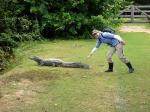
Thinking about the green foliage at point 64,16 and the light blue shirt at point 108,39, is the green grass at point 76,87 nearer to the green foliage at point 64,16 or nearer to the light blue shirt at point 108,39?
the light blue shirt at point 108,39

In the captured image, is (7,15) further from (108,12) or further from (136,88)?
(136,88)

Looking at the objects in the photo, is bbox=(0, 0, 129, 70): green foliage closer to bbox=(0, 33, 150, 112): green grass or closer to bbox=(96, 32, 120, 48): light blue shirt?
bbox=(0, 33, 150, 112): green grass

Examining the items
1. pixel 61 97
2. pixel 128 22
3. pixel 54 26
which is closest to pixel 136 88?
pixel 61 97

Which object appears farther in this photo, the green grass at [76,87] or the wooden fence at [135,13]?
the wooden fence at [135,13]

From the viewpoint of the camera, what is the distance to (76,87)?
13.3 metres

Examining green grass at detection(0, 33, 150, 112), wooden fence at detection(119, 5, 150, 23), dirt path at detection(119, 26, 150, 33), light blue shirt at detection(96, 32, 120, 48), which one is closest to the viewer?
green grass at detection(0, 33, 150, 112)

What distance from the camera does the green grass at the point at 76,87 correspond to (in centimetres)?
1114

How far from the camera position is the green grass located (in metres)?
11.1

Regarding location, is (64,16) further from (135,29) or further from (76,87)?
(76,87)

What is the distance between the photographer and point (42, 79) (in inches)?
A: 571

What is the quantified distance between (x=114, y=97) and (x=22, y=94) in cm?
227

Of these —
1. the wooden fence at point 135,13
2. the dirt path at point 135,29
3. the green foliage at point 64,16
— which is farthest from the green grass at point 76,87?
the wooden fence at point 135,13

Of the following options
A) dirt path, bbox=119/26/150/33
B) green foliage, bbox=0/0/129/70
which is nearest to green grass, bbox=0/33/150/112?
green foliage, bbox=0/0/129/70

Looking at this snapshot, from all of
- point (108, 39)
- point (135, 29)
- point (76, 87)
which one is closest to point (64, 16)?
point (135, 29)
